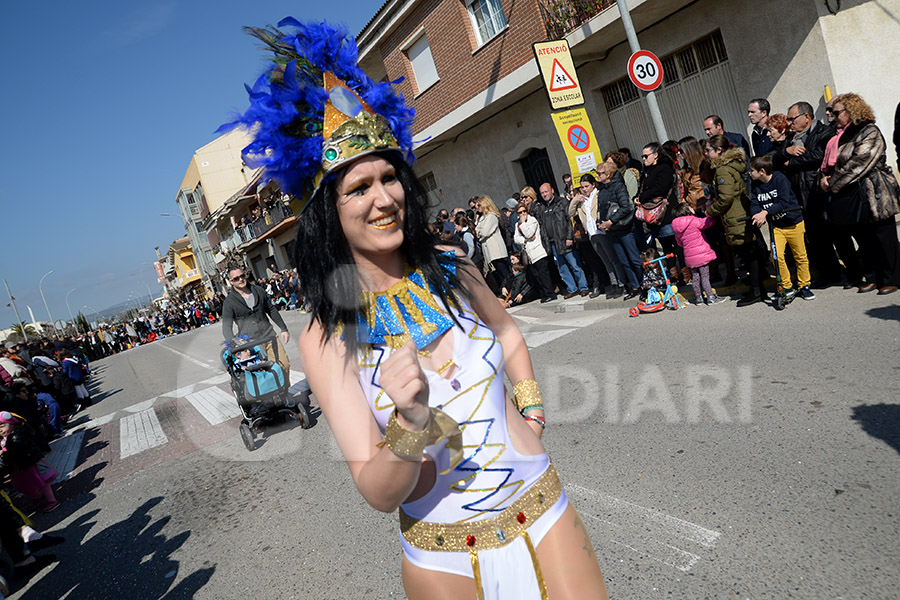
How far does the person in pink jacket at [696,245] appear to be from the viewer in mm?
7695

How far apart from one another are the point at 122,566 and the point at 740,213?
7.19 meters

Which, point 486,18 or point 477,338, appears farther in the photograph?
point 486,18

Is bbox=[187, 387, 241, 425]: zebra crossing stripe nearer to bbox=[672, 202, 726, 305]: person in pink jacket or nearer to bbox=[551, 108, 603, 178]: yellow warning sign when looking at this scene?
bbox=[551, 108, 603, 178]: yellow warning sign

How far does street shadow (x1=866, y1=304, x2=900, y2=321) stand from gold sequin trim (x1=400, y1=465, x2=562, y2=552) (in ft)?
17.9

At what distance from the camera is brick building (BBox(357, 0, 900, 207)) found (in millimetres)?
9242

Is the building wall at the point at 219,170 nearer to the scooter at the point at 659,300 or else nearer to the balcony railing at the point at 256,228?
the balcony railing at the point at 256,228

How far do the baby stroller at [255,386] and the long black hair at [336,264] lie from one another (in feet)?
18.3

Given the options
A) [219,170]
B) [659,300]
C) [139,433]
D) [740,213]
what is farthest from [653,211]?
[219,170]

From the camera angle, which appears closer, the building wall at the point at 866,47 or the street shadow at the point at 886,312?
the street shadow at the point at 886,312

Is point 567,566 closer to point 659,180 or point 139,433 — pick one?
point 659,180

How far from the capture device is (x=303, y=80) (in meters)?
1.67

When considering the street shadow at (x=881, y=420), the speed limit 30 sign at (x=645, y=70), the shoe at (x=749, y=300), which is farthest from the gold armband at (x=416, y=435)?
the speed limit 30 sign at (x=645, y=70)

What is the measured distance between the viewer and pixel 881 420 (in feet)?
12.5

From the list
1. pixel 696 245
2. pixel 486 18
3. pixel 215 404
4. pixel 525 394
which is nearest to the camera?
pixel 525 394
